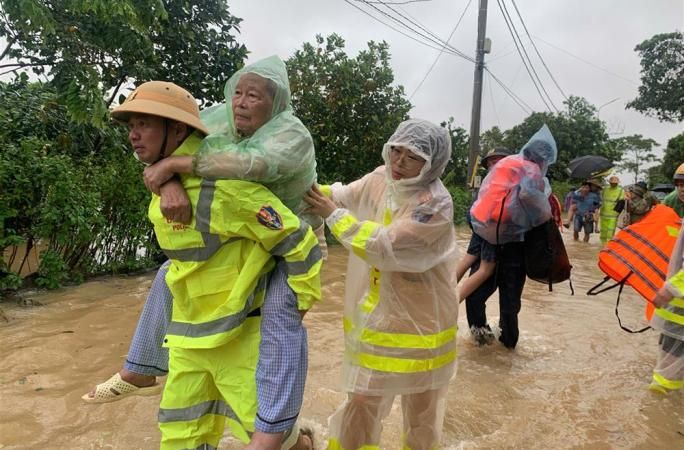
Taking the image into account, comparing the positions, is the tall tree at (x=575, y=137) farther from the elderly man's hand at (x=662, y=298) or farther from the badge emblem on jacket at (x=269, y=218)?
the badge emblem on jacket at (x=269, y=218)

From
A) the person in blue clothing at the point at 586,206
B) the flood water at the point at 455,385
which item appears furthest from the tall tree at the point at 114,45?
the person in blue clothing at the point at 586,206

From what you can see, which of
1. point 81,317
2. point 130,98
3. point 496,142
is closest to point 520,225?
point 130,98

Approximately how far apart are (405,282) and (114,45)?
14.0 feet

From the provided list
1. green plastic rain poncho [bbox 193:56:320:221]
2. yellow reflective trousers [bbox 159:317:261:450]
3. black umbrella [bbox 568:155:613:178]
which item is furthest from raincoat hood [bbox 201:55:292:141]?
black umbrella [bbox 568:155:613:178]

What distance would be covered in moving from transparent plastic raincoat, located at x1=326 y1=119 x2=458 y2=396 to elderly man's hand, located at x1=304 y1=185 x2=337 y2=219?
39 millimetres

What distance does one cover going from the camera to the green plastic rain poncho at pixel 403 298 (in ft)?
7.32

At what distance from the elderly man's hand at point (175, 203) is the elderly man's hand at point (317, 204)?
54 cm

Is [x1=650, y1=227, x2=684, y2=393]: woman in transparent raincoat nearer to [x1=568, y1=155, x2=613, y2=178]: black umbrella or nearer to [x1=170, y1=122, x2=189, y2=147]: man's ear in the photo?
[x1=170, y1=122, x2=189, y2=147]: man's ear

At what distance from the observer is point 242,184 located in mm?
1727

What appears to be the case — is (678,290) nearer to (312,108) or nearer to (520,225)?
(520,225)

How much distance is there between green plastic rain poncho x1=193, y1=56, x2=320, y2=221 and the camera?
171cm

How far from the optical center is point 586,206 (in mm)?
12117

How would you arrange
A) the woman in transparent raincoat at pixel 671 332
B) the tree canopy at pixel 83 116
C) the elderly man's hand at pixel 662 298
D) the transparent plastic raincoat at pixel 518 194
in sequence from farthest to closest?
the tree canopy at pixel 83 116 → the transparent plastic raincoat at pixel 518 194 → the woman in transparent raincoat at pixel 671 332 → the elderly man's hand at pixel 662 298

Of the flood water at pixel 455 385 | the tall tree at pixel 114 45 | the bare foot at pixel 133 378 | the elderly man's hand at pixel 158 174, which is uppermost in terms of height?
the tall tree at pixel 114 45
